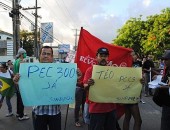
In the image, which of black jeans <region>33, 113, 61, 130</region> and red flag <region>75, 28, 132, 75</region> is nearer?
black jeans <region>33, 113, 61, 130</region>

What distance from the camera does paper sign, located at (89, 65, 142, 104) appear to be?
4719 mm

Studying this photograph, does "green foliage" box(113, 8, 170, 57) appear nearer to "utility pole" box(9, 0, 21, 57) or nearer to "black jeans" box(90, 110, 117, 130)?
"utility pole" box(9, 0, 21, 57)

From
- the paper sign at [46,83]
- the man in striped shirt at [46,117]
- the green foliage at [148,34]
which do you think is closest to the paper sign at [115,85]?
the paper sign at [46,83]

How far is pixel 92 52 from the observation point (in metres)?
6.58

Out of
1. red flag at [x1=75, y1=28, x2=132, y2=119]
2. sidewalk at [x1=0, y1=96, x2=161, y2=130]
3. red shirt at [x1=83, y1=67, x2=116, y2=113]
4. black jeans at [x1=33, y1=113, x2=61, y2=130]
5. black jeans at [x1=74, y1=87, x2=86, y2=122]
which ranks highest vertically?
red flag at [x1=75, y1=28, x2=132, y2=119]

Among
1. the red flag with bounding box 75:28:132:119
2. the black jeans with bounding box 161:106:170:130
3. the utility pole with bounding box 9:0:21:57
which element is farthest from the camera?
the utility pole with bounding box 9:0:21:57

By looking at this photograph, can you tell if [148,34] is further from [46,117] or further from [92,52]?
[46,117]

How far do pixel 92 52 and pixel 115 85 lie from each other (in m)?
1.78

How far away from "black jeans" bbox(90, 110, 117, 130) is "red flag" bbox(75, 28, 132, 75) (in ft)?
5.89

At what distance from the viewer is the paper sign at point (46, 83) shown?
14.3 ft

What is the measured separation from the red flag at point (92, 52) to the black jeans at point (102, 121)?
5.89ft

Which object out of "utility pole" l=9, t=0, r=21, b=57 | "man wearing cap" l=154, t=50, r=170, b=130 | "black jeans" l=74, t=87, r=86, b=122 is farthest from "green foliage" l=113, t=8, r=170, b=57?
"man wearing cap" l=154, t=50, r=170, b=130

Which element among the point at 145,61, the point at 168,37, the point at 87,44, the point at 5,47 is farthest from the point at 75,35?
the point at 87,44

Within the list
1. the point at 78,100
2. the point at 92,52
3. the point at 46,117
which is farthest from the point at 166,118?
the point at 78,100
